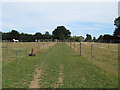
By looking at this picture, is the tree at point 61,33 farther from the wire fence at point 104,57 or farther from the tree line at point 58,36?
the wire fence at point 104,57

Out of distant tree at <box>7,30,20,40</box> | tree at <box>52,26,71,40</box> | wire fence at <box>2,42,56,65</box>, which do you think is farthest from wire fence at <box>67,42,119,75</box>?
tree at <box>52,26,71,40</box>

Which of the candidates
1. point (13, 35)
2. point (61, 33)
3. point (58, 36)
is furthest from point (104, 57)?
point (61, 33)

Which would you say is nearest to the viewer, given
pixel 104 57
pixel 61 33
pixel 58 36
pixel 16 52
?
pixel 104 57

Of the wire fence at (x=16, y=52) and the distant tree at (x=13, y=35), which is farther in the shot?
the distant tree at (x=13, y=35)

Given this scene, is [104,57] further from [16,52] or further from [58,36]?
[58,36]

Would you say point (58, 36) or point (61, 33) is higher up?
point (61, 33)

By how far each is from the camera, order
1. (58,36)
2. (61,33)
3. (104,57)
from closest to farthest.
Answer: (104,57), (58,36), (61,33)

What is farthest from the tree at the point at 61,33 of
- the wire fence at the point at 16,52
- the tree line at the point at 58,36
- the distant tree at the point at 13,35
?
the wire fence at the point at 16,52

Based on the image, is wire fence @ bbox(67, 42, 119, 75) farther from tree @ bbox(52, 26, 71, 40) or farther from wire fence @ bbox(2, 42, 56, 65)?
tree @ bbox(52, 26, 71, 40)

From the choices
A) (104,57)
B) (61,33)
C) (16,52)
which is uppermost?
(61,33)

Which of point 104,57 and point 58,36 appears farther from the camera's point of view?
point 58,36

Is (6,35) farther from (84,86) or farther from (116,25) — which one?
(84,86)

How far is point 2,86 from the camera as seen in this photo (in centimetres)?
654

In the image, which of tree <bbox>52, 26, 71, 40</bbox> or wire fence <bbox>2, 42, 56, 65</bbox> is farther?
tree <bbox>52, 26, 71, 40</bbox>
